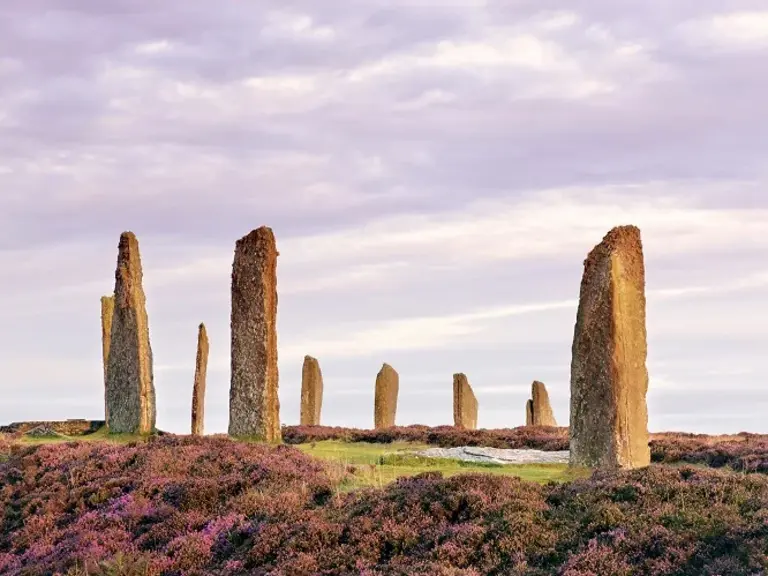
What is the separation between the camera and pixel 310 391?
170ft

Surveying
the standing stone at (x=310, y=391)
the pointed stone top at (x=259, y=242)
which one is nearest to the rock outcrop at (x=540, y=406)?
the standing stone at (x=310, y=391)

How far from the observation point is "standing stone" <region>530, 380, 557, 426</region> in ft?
177

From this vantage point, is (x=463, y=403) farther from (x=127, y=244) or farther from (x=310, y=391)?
(x=127, y=244)

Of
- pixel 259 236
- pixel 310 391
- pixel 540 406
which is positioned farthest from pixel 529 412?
pixel 259 236

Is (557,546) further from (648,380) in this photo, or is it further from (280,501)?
(648,380)

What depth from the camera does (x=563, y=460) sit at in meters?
28.8

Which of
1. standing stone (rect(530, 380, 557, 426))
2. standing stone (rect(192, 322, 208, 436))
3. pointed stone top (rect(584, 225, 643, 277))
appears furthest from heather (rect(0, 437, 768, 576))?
standing stone (rect(530, 380, 557, 426))

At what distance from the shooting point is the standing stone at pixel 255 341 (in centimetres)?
3225

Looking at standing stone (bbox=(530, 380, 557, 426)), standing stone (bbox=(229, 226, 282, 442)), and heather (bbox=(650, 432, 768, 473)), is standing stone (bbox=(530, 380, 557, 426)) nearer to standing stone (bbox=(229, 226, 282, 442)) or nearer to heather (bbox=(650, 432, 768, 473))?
heather (bbox=(650, 432, 768, 473))

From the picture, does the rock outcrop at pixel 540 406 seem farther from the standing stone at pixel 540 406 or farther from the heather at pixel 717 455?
the heather at pixel 717 455

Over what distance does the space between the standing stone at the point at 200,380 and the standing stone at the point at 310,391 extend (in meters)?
6.38

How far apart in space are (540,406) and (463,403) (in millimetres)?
4644

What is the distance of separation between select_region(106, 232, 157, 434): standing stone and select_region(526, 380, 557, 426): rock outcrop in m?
23.7

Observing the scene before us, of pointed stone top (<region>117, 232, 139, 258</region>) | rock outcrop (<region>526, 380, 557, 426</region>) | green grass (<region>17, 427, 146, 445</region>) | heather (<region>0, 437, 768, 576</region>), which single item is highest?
pointed stone top (<region>117, 232, 139, 258</region>)
